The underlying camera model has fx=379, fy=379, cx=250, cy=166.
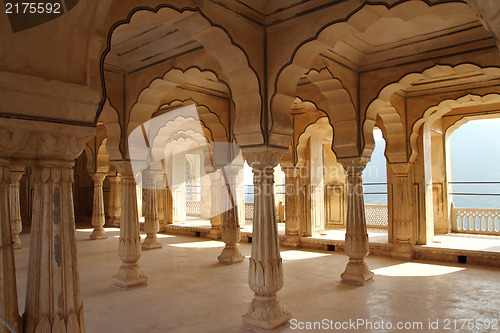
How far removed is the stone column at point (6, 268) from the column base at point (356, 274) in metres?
5.66

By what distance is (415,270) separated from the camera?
8094 mm

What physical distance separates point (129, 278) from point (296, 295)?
292cm

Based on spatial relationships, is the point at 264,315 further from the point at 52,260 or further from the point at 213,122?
the point at 213,122

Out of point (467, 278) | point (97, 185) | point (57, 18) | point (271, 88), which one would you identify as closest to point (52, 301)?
point (57, 18)

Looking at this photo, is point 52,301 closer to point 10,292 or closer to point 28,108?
point 10,292

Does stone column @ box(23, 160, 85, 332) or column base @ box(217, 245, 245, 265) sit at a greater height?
stone column @ box(23, 160, 85, 332)

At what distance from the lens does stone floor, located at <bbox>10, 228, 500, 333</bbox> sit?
507 cm

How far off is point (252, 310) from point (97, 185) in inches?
416

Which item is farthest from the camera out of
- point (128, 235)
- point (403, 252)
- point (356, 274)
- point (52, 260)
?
point (403, 252)

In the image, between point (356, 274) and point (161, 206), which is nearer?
point (356, 274)

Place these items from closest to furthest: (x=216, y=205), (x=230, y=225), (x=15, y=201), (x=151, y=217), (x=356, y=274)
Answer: (x=356, y=274)
(x=230, y=225)
(x=151, y=217)
(x=15, y=201)
(x=216, y=205)

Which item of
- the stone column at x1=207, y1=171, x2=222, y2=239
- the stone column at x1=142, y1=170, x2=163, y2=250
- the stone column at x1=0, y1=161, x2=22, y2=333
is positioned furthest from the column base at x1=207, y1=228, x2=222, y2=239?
Answer: the stone column at x1=0, y1=161, x2=22, y2=333

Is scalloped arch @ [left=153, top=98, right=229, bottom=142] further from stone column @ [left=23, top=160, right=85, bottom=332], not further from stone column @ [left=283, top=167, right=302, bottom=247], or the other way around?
stone column @ [left=23, top=160, right=85, bottom=332]

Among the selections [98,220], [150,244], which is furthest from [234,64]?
[98,220]
